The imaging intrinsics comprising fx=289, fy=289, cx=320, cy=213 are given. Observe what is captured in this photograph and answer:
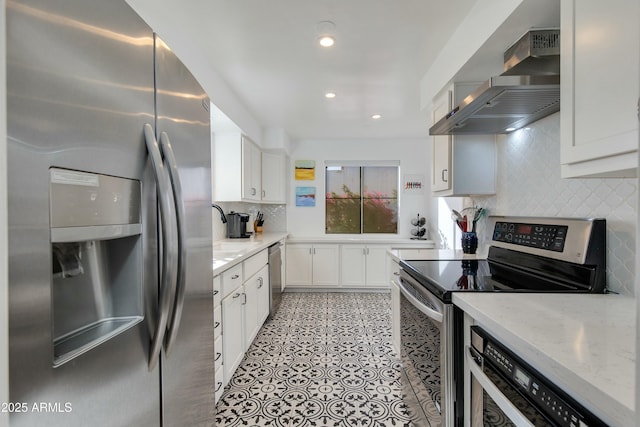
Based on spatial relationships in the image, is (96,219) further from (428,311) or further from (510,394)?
(428,311)

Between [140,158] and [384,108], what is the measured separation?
2.90 meters

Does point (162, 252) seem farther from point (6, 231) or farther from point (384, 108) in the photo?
point (384, 108)

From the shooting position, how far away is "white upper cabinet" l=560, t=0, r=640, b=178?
2.44 ft

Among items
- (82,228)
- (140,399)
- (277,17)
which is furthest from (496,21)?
(140,399)

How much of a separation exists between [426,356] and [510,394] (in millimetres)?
591

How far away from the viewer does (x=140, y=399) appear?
750 millimetres

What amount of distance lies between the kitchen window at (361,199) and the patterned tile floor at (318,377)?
1741 millimetres

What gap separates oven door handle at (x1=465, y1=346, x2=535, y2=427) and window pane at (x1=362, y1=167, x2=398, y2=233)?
12.3 ft

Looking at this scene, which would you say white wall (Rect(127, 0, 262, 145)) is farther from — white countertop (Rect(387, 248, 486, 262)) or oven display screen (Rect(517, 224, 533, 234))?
oven display screen (Rect(517, 224, 533, 234))

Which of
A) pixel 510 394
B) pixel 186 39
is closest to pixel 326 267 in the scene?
pixel 186 39

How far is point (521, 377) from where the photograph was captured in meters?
0.73

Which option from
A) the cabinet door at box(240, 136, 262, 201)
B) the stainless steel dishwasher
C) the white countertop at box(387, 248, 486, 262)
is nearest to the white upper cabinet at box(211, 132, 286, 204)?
the cabinet door at box(240, 136, 262, 201)

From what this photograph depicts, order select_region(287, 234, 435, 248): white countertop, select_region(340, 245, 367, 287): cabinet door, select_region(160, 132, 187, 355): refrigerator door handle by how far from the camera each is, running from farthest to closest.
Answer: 1. select_region(340, 245, 367, 287): cabinet door
2. select_region(287, 234, 435, 248): white countertop
3. select_region(160, 132, 187, 355): refrigerator door handle

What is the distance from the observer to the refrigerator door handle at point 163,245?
772 millimetres
